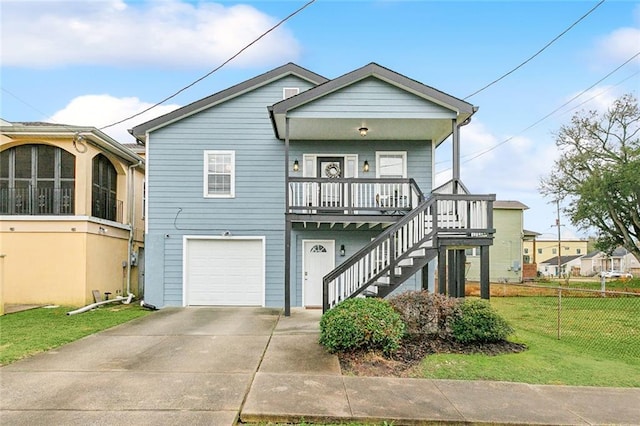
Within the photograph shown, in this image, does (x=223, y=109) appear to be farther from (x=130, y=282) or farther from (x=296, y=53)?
(x=130, y=282)

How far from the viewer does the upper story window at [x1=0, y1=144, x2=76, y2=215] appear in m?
13.1

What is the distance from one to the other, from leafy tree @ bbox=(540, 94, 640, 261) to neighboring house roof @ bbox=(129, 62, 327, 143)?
72.6 ft

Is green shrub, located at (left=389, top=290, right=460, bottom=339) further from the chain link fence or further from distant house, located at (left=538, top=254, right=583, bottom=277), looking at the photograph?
distant house, located at (left=538, top=254, right=583, bottom=277)

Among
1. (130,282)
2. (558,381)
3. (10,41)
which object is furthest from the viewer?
(130,282)

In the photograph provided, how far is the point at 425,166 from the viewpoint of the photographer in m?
13.0

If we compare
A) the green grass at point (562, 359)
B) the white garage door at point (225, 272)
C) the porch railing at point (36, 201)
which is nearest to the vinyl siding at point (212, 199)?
the white garage door at point (225, 272)

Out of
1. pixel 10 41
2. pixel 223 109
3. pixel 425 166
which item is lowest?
pixel 425 166

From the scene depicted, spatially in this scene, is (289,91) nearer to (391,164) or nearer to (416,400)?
(391,164)

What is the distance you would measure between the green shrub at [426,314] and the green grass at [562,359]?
908mm

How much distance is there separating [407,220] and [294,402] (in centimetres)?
527

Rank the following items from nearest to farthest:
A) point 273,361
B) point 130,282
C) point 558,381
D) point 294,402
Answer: point 294,402 → point 558,381 → point 273,361 → point 130,282

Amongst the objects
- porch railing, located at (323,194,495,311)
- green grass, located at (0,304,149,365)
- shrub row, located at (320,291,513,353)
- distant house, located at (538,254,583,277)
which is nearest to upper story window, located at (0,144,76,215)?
green grass, located at (0,304,149,365)

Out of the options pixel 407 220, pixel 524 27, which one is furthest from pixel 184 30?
pixel 524 27

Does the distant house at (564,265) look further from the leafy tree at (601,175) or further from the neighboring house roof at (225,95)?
the neighboring house roof at (225,95)
